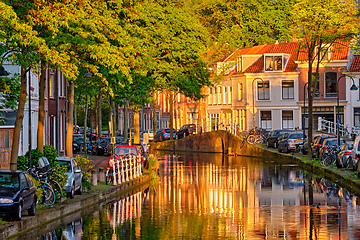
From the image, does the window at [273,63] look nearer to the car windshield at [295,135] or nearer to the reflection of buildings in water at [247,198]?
the car windshield at [295,135]

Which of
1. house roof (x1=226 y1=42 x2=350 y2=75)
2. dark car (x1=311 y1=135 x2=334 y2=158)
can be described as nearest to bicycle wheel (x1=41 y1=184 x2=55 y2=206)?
dark car (x1=311 y1=135 x2=334 y2=158)

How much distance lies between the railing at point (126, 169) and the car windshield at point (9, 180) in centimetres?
1056

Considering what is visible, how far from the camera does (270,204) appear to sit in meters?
22.0

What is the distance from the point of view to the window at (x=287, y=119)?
7388 centimetres

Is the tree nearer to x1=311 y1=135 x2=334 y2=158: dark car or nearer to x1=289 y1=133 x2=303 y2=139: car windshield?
x1=311 y1=135 x2=334 y2=158: dark car

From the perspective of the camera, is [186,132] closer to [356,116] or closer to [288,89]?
[288,89]

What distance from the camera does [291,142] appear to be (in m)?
50.7

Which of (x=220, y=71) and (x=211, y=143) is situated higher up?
(x=220, y=71)

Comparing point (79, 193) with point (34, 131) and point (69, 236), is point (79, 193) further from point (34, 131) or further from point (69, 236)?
point (34, 131)

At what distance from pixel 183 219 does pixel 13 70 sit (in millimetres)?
19706

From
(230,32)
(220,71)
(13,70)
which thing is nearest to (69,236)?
(13,70)

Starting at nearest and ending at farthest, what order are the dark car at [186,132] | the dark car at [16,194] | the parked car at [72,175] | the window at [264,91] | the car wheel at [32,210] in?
the dark car at [16,194]
the car wheel at [32,210]
the parked car at [72,175]
the window at [264,91]
the dark car at [186,132]

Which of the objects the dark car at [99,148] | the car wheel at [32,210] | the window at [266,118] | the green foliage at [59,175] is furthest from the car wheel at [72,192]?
the window at [266,118]

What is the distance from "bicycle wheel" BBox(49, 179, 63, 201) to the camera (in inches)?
778
